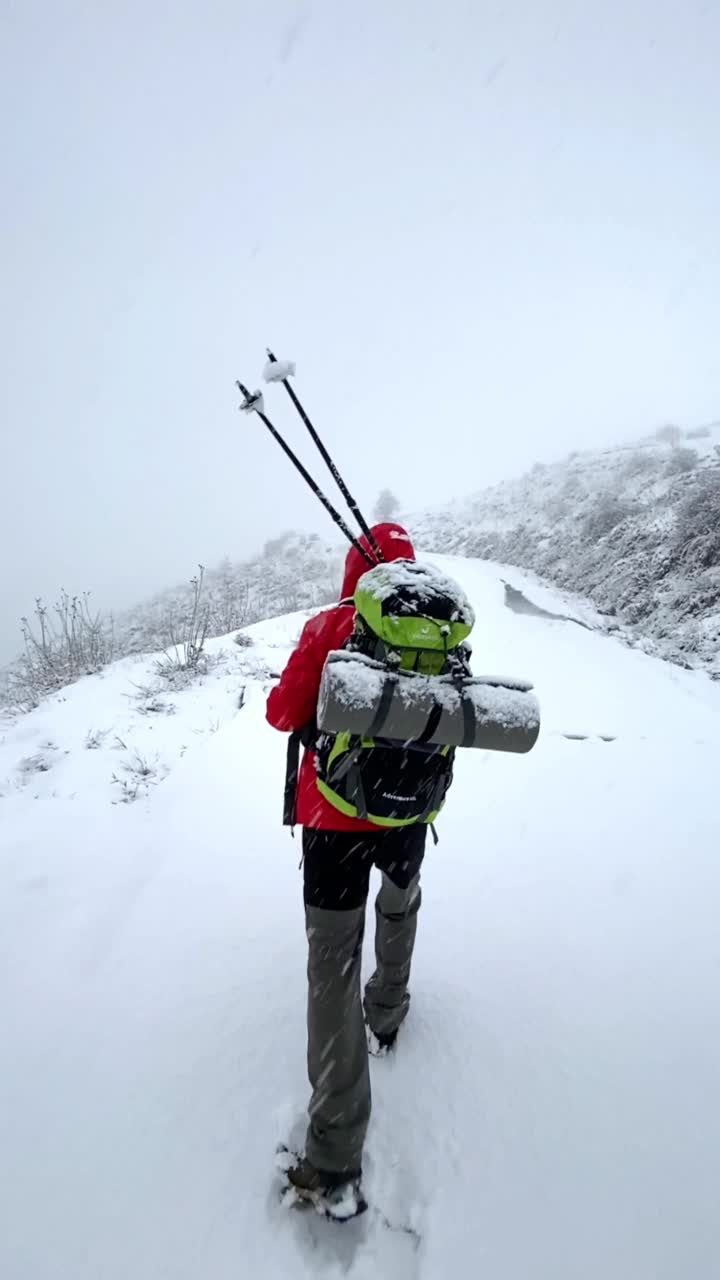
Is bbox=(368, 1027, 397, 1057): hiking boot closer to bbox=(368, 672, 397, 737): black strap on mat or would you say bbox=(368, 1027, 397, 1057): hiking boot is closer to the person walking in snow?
the person walking in snow

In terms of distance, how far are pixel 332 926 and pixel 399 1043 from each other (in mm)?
1090

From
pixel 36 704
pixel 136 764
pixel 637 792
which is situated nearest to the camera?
pixel 637 792

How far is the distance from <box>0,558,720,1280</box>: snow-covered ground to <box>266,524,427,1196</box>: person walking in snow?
0.27 meters

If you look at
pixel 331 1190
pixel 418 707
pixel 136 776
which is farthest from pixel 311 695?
pixel 136 776

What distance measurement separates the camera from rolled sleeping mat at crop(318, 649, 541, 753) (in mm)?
1610

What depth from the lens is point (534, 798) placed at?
4875mm

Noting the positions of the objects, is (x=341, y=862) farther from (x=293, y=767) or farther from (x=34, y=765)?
(x=34, y=765)

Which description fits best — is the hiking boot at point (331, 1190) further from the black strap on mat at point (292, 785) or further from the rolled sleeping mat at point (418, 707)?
the rolled sleeping mat at point (418, 707)

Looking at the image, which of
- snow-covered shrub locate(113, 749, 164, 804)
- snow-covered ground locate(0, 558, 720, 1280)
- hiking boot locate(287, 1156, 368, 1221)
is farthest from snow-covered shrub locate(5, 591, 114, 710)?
hiking boot locate(287, 1156, 368, 1221)

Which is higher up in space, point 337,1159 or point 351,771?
point 351,771

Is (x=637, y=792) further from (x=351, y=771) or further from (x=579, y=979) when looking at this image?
(x=351, y=771)

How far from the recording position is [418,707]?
168cm

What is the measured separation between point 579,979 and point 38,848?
3.86m

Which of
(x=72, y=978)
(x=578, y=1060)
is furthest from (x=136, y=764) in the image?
(x=578, y=1060)
